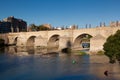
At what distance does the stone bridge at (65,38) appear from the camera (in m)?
57.6

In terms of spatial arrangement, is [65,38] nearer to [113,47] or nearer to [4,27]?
[113,47]

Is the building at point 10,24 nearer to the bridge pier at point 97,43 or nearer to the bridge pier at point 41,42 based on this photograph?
the bridge pier at point 41,42

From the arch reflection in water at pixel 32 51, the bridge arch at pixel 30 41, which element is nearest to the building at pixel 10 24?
the bridge arch at pixel 30 41

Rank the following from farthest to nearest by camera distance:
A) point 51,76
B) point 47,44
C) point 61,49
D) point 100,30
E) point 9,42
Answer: point 9,42 → point 47,44 → point 61,49 → point 100,30 → point 51,76

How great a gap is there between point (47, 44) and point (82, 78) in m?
57.9

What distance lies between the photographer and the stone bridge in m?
57.6

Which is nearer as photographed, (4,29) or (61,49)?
(61,49)

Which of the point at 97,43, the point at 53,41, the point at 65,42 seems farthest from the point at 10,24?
the point at 97,43

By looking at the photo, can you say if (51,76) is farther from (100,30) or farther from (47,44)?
(47,44)

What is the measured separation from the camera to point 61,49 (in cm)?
7131

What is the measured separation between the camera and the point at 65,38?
72.4 metres

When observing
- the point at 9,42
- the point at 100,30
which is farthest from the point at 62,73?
the point at 9,42

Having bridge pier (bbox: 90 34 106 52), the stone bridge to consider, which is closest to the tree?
bridge pier (bbox: 90 34 106 52)

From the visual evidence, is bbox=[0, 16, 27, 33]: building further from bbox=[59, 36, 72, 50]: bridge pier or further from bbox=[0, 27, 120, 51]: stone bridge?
bbox=[59, 36, 72, 50]: bridge pier
